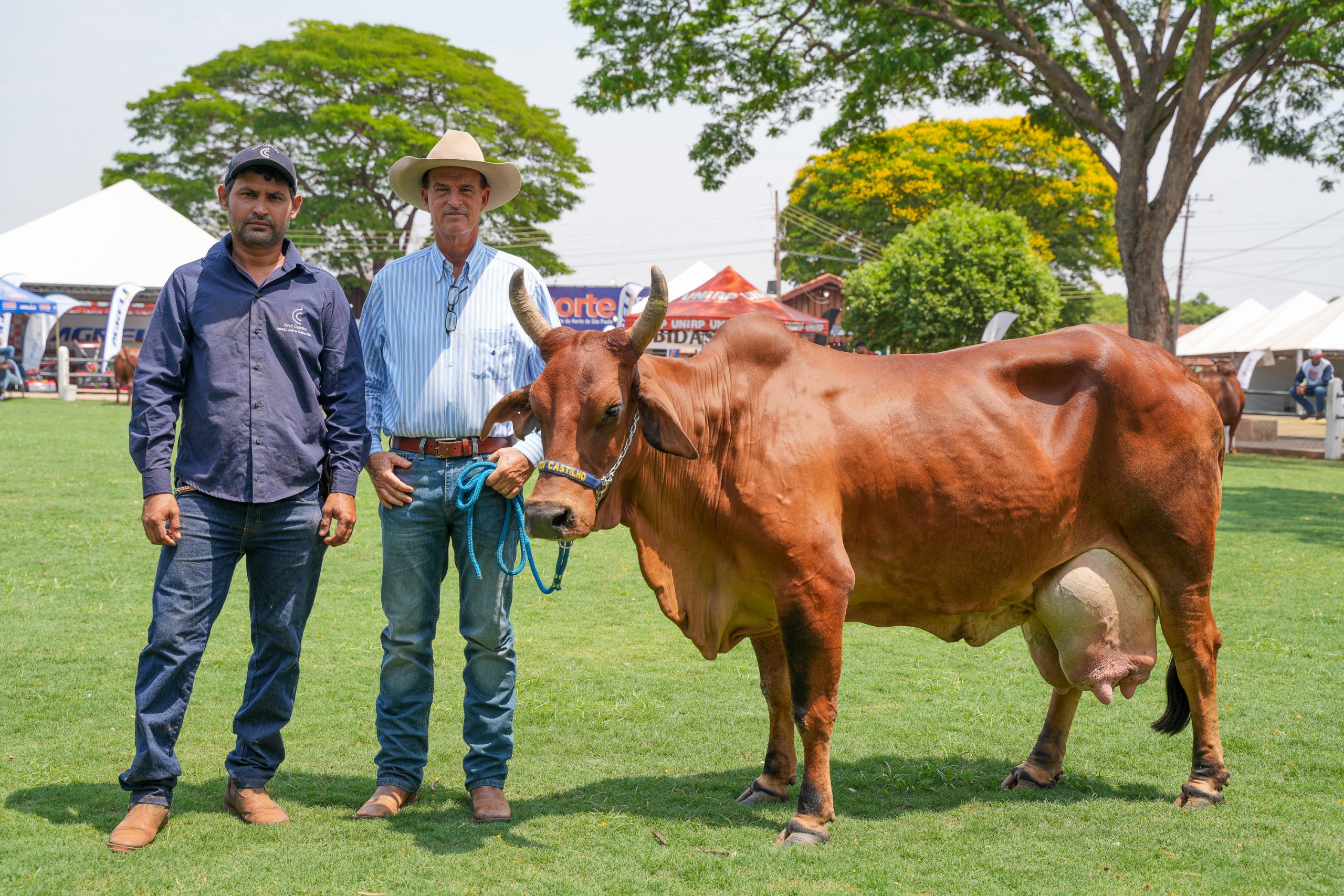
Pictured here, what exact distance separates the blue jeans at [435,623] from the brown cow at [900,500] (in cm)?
45

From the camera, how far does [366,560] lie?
1002cm

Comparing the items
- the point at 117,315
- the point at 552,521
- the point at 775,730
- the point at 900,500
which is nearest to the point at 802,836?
the point at 775,730

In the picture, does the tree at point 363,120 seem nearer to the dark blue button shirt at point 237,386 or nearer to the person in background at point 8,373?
the person in background at point 8,373

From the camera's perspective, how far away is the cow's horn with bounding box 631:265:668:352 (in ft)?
13.2

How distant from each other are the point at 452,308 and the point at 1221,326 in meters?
53.1

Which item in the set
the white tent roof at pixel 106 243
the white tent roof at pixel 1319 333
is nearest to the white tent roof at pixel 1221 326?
the white tent roof at pixel 1319 333

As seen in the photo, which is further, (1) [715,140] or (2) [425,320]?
(1) [715,140]

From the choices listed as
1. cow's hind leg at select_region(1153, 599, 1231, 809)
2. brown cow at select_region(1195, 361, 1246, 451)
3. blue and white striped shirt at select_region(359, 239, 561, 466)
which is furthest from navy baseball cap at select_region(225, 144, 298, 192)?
brown cow at select_region(1195, 361, 1246, 451)

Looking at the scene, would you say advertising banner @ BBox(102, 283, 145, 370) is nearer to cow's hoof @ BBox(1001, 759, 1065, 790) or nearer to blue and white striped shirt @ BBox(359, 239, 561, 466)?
blue and white striped shirt @ BBox(359, 239, 561, 466)

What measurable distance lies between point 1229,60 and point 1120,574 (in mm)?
14971

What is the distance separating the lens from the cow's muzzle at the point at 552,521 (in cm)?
393

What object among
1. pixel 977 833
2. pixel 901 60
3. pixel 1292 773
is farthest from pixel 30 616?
pixel 901 60

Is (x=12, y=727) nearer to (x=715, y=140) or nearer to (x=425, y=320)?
(x=425, y=320)

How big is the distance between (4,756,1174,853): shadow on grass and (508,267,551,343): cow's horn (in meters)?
1.97
